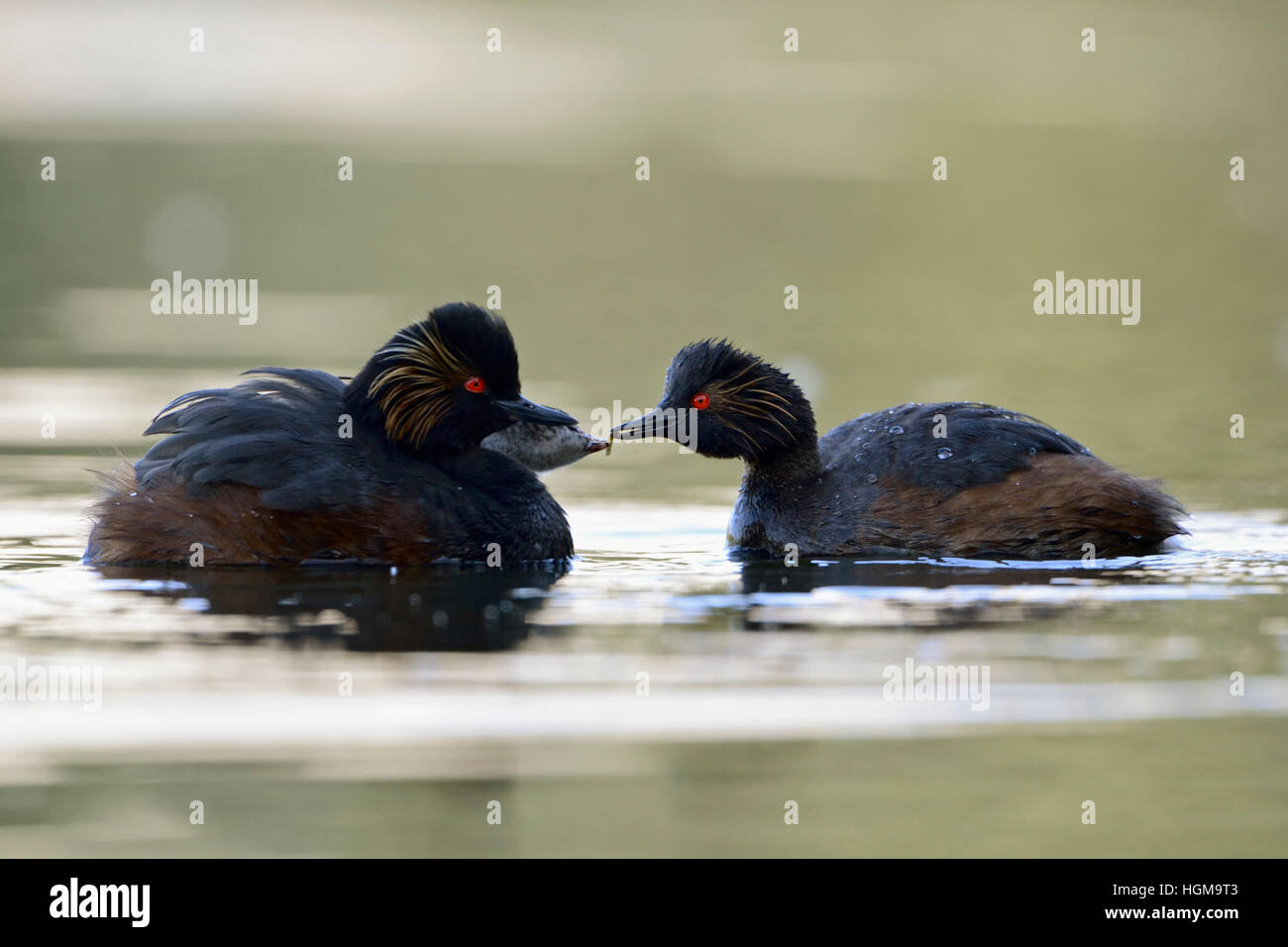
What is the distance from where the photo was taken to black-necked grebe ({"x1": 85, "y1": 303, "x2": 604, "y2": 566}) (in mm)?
10609

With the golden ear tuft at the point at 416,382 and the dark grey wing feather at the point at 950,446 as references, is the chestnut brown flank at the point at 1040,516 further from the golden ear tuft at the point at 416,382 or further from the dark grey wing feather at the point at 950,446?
the golden ear tuft at the point at 416,382

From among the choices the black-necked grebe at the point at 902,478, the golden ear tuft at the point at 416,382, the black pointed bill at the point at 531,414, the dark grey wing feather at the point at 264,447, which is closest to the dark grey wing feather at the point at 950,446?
the black-necked grebe at the point at 902,478

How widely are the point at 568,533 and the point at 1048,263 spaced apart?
1436cm

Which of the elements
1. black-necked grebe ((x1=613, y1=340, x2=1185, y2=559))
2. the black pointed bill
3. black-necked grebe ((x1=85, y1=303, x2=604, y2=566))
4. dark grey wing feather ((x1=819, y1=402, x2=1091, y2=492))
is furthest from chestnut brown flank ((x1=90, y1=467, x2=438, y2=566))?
dark grey wing feather ((x1=819, y1=402, x2=1091, y2=492))

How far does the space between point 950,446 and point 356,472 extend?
11.5 feet

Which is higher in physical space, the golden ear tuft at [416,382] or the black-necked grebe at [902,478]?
the golden ear tuft at [416,382]

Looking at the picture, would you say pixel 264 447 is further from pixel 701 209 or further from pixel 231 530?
pixel 701 209

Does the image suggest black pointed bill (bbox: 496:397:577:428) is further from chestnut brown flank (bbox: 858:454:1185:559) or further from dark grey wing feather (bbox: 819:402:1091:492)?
chestnut brown flank (bbox: 858:454:1185:559)

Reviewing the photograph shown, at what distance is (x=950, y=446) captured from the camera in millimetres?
11570

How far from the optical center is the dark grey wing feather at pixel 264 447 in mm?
10539

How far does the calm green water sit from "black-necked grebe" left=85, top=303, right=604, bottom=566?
0.27 metres

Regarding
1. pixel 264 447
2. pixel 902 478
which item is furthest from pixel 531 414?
pixel 902 478
